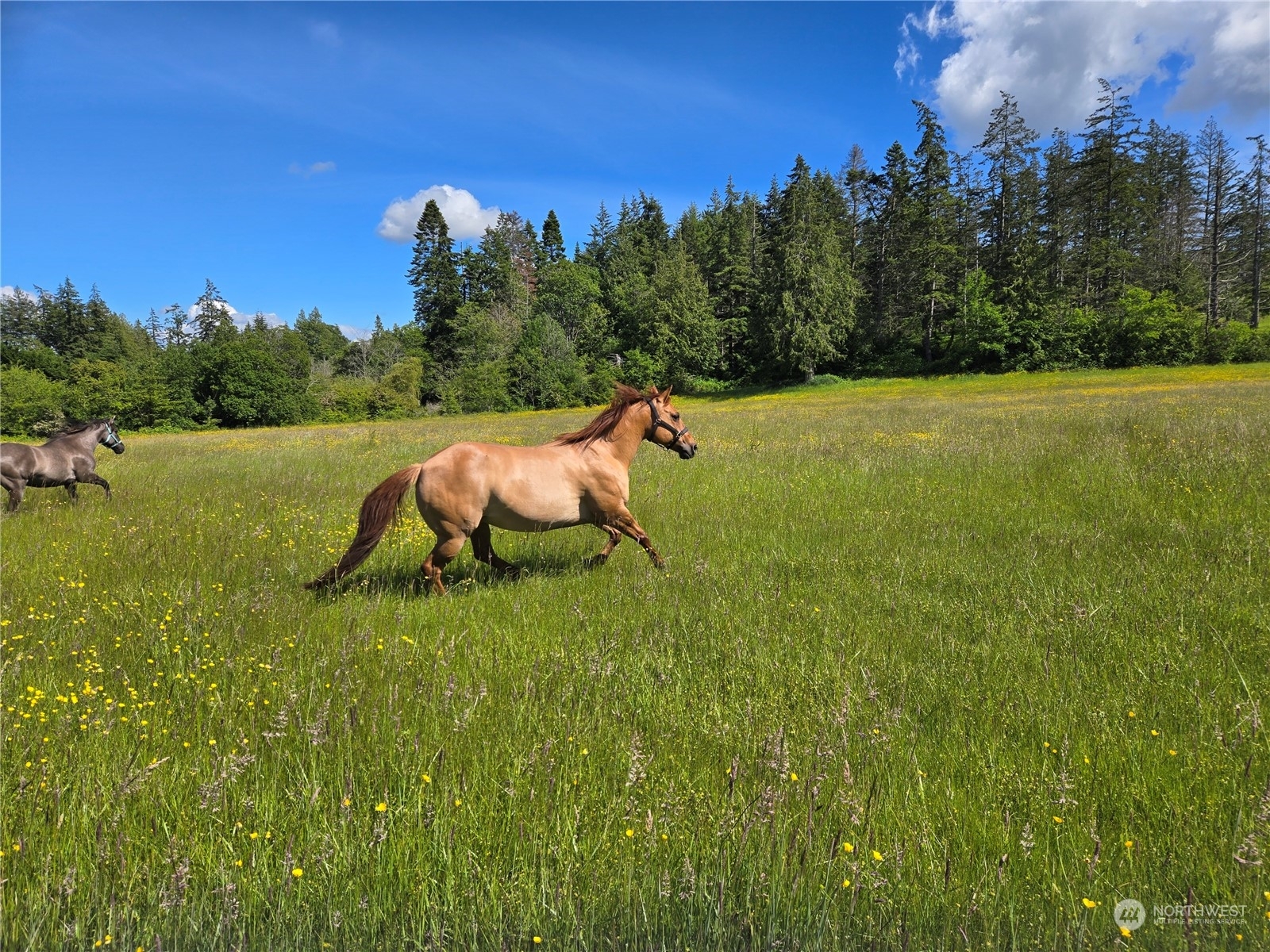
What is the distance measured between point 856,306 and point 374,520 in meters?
59.1

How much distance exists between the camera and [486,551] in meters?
6.06

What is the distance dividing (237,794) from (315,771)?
0.29 meters

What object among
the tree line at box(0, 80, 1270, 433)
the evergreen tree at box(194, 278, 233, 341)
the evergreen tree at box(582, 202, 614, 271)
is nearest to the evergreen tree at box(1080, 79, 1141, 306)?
the tree line at box(0, 80, 1270, 433)

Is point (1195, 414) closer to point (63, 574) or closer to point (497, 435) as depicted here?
point (497, 435)

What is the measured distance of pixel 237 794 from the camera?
2.40 meters

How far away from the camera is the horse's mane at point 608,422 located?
6.29m

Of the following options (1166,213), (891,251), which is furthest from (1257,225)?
(891,251)

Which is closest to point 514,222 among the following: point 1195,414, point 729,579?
point 1195,414

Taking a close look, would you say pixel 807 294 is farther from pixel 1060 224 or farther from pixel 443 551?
pixel 443 551

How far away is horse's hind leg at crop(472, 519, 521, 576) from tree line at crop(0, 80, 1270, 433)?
48401mm

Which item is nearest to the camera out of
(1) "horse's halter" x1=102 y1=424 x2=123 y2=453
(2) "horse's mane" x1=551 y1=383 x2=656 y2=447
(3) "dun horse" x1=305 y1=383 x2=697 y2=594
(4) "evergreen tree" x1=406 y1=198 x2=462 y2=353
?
(3) "dun horse" x1=305 y1=383 x2=697 y2=594

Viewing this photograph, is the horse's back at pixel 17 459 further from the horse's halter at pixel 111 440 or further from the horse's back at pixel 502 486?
the horse's back at pixel 502 486

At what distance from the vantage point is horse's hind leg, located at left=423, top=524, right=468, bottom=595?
536 cm

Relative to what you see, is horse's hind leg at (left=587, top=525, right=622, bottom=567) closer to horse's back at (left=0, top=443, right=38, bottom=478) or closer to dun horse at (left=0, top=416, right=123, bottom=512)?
dun horse at (left=0, top=416, right=123, bottom=512)
